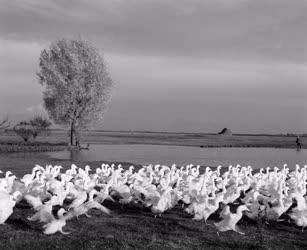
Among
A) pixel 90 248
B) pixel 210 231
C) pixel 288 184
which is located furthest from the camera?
pixel 288 184

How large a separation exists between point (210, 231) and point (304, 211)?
2647 mm

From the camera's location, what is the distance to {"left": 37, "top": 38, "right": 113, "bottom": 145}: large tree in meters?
46.7

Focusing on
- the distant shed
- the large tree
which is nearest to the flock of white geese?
the large tree

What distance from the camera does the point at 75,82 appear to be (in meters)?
46.9

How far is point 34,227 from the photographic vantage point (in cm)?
1176

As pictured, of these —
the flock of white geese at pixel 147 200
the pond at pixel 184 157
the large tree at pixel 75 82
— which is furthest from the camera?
the large tree at pixel 75 82

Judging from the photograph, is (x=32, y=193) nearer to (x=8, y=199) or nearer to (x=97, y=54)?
(x=8, y=199)

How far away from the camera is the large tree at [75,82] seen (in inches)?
1838

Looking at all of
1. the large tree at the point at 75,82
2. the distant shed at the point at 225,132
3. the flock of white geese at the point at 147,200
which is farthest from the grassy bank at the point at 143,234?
the distant shed at the point at 225,132

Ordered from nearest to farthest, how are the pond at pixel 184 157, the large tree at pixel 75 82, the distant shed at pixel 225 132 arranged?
the pond at pixel 184 157, the large tree at pixel 75 82, the distant shed at pixel 225 132

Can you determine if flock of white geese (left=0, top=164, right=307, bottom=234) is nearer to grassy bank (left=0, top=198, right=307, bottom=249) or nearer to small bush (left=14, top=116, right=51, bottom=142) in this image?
grassy bank (left=0, top=198, right=307, bottom=249)

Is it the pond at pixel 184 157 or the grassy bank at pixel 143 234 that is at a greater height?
the grassy bank at pixel 143 234

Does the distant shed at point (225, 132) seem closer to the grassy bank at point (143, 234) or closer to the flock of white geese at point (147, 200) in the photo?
the flock of white geese at point (147, 200)

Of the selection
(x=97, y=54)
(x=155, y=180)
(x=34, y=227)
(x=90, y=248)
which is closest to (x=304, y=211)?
(x=90, y=248)
